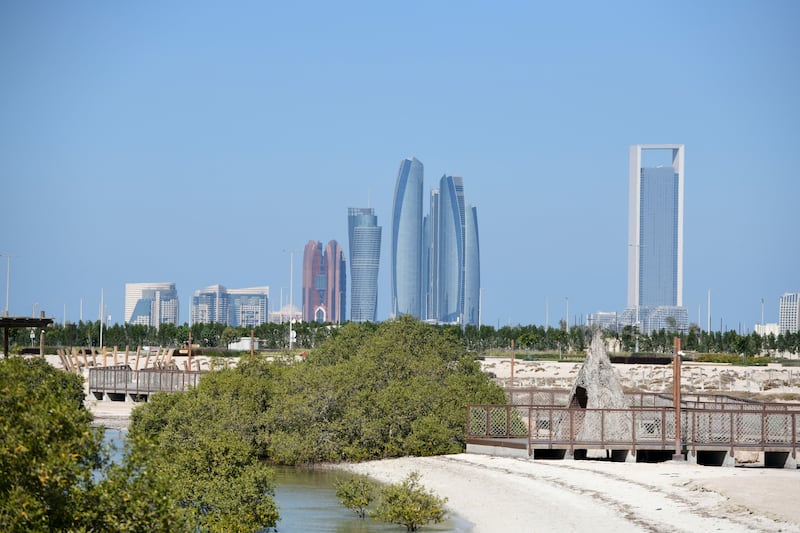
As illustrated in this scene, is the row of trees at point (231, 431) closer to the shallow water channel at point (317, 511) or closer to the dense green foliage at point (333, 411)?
the dense green foliage at point (333, 411)

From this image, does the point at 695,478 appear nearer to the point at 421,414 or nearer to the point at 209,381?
the point at 421,414

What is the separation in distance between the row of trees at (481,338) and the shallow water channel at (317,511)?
86.0 m

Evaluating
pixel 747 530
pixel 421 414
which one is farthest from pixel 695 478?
pixel 421 414

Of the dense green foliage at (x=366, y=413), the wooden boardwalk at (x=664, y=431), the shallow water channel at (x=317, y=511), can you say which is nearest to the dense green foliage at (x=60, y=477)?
the shallow water channel at (x=317, y=511)

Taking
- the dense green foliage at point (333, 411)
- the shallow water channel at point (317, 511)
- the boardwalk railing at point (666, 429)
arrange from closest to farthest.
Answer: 1. the shallow water channel at point (317, 511)
2. the boardwalk railing at point (666, 429)
3. the dense green foliage at point (333, 411)

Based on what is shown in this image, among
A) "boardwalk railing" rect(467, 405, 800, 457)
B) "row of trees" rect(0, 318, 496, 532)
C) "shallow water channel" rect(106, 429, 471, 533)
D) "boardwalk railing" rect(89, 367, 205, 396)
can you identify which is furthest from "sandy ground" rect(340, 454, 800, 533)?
"boardwalk railing" rect(89, 367, 205, 396)

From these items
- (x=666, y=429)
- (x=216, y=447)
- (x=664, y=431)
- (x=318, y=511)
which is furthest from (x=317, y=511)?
(x=666, y=429)

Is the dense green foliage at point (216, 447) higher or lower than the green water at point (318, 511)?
higher

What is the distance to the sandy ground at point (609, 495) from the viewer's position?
853 inches

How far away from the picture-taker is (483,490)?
27.1m

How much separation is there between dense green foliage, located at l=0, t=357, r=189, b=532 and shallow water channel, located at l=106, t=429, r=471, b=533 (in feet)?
25.5

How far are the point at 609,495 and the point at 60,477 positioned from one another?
1396 cm

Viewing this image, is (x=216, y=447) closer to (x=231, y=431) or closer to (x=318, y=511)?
(x=318, y=511)

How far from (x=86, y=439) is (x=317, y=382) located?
22.3 metres
